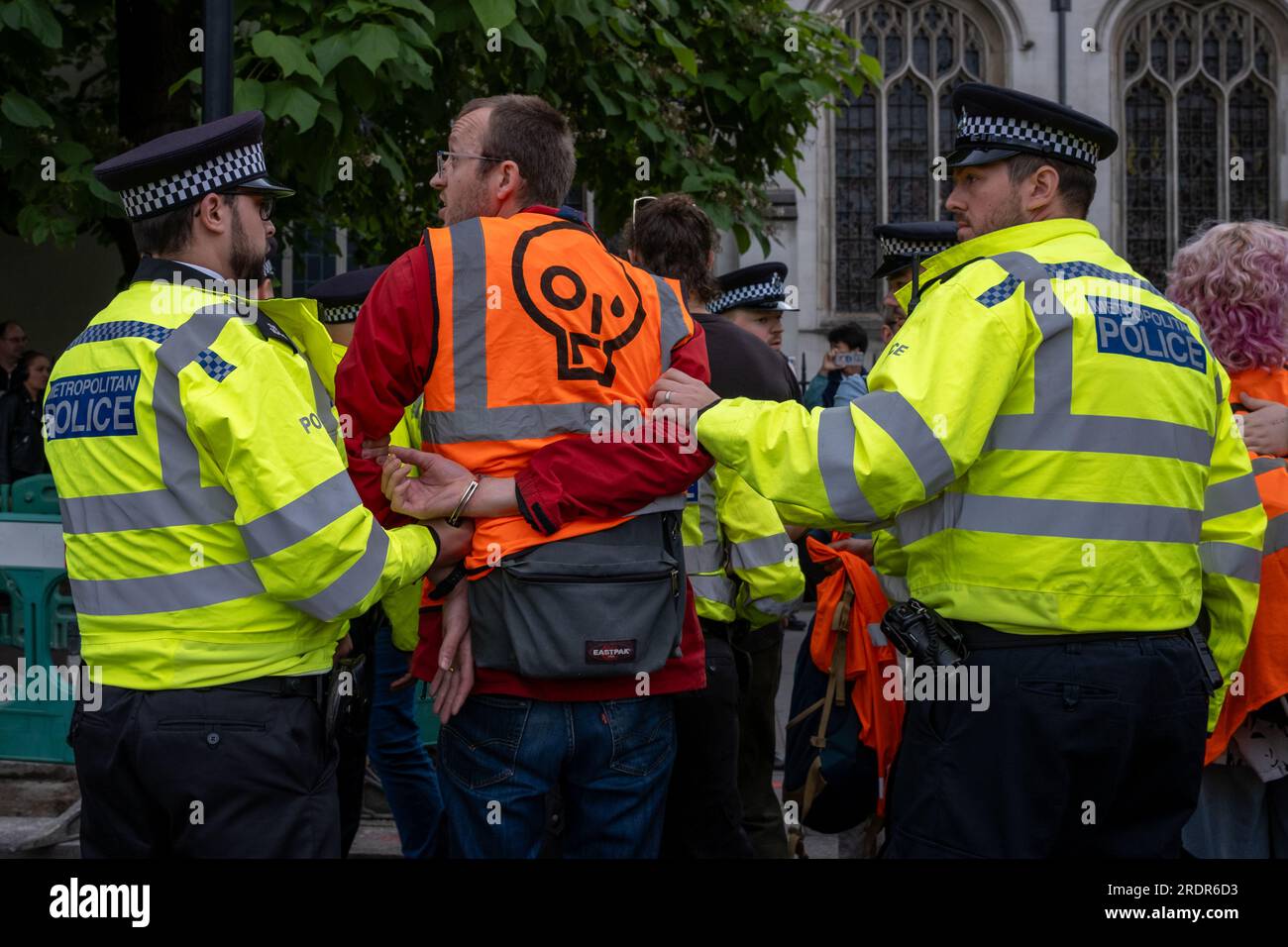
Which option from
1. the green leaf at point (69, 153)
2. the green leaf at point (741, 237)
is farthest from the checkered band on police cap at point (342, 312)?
the green leaf at point (741, 237)

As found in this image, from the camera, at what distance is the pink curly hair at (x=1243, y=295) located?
370cm

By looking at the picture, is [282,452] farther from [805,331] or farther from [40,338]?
[805,331]

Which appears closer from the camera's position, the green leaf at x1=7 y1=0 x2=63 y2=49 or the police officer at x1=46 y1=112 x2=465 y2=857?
the police officer at x1=46 y1=112 x2=465 y2=857

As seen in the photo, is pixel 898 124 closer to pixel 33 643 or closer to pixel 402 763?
pixel 33 643

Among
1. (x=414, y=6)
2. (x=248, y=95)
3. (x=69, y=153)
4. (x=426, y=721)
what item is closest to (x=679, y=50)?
(x=414, y=6)

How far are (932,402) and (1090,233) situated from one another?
0.68 m

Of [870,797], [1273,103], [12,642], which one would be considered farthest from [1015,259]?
[1273,103]

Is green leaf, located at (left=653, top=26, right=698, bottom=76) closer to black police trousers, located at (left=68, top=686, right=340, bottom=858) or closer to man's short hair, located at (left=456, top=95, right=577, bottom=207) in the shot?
man's short hair, located at (left=456, top=95, right=577, bottom=207)

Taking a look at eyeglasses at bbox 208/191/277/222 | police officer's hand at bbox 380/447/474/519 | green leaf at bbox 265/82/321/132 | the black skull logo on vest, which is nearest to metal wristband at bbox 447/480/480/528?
police officer's hand at bbox 380/447/474/519

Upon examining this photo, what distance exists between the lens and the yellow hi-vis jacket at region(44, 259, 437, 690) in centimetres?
272

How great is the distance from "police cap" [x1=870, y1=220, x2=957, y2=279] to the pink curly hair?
1770mm

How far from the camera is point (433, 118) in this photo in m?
7.16

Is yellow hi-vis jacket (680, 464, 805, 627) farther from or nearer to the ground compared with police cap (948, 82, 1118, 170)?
nearer to the ground

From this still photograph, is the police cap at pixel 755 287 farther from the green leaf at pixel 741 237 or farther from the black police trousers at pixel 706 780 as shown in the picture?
the green leaf at pixel 741 237
